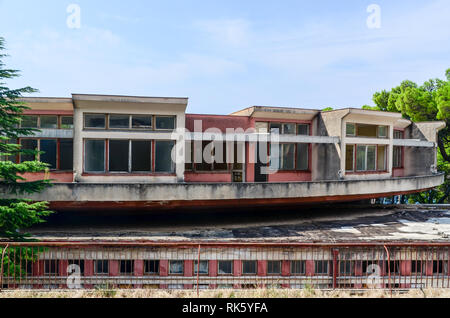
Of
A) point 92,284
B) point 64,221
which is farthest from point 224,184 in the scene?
point 64,221

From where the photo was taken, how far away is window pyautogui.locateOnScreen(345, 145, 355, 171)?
1992cm

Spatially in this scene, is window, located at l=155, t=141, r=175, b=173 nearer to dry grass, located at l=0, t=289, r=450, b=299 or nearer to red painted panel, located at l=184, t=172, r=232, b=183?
red painted panel, located at l=184, t=172, r=232, b=183

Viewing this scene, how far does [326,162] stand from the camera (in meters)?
20.1

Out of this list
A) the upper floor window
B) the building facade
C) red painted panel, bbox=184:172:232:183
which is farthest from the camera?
the upper floor window

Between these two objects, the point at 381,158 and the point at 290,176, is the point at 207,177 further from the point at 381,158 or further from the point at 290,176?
the point at 381,158

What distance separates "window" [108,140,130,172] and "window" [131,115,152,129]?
105 cm

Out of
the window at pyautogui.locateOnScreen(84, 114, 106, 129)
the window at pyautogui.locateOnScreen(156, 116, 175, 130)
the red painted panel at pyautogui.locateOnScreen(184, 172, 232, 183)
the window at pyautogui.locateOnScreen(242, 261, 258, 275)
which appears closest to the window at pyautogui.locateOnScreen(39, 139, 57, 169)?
the window at pyautogui.locateOnScreen(84, 114, 106, 129)

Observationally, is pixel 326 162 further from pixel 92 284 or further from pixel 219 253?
pixel 92 284

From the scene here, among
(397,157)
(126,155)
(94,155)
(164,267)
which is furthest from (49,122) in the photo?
(397,157)

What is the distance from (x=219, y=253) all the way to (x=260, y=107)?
402 inches

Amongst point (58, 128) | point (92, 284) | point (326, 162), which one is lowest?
point (92, 284)

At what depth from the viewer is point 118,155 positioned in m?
16.2

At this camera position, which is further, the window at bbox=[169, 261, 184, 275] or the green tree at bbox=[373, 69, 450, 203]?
the green tree at bbox=[373, 69, 450, 203]

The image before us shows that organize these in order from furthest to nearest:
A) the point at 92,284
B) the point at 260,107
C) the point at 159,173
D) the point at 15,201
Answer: the point at 260,107 → the point at 159,173 → the point at 15,201 → the point at 92,284
